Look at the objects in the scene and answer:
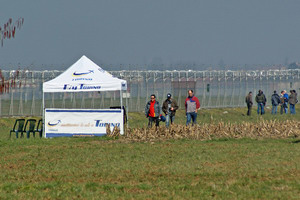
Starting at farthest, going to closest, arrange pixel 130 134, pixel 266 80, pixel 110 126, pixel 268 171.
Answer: pixel 266 80 < pixel 110 126 < pixel 130 134 < pixel 268 171

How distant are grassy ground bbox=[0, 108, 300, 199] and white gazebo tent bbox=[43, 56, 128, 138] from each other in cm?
267

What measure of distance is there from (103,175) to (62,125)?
11392 millimetres

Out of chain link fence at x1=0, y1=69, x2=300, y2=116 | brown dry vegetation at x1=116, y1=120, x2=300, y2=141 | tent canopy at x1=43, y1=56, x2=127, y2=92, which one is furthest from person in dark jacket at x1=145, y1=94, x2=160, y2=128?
chain link fence at x1=0, y1=69, x2=300, y2=116

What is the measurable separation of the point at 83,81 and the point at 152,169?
10714 mm

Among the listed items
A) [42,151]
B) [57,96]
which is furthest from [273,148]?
[57,96]

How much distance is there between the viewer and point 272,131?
2447 centimetres

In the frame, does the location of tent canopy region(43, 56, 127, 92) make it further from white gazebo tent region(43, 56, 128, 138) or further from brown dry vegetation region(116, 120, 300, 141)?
brown dry vegetation region(116, 120, 300, 141)

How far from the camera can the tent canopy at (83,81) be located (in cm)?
2545

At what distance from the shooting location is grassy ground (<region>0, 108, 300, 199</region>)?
12164 mm

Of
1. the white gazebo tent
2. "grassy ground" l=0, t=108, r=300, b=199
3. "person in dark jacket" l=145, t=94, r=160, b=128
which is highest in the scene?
the white gazebo tent

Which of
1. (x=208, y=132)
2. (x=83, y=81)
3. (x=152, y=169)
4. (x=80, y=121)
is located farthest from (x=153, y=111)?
(x=152, y=169)

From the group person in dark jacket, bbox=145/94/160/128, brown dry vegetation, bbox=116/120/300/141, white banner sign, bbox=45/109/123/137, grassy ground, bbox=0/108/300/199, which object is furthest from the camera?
person in dark jacket, bbox=145/94/160/128

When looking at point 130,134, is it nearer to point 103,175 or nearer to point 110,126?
point 110,126

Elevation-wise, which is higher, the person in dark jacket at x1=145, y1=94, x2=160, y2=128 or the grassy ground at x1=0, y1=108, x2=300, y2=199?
the person in dark jacket at x1=145, y1=94, x2=160, y2=128
